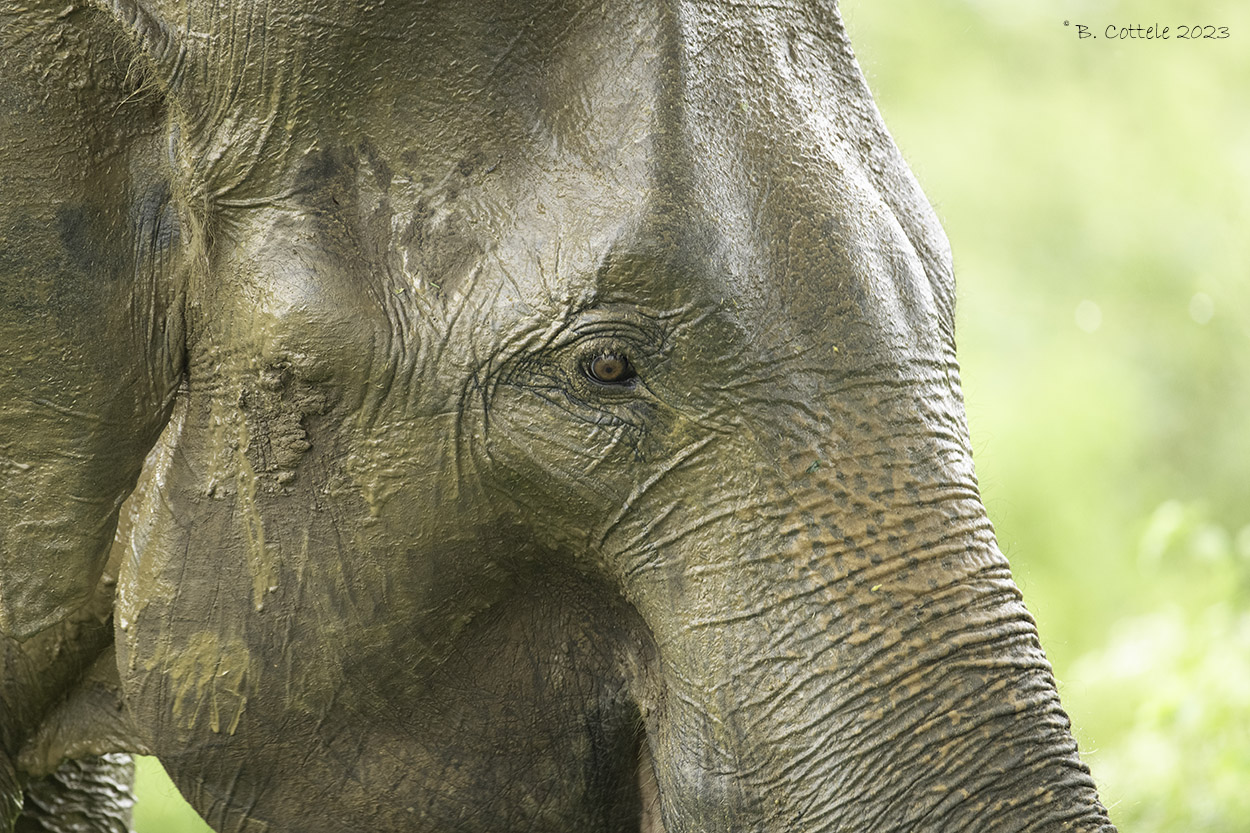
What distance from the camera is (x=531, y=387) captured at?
155 centimetres

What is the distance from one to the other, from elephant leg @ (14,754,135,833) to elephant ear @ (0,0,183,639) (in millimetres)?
867

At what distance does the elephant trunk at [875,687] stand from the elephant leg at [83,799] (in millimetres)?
1379

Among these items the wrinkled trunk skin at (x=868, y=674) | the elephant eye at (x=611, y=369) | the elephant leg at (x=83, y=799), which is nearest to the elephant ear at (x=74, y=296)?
the elephant eye at (x=611, y=369)

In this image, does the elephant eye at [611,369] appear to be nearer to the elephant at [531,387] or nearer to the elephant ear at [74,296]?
the elephant at [531,387]

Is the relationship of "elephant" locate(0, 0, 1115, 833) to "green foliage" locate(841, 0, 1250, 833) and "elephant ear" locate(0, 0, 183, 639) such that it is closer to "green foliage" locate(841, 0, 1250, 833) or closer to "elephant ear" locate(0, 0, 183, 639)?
"elephant ear" locate(0, 0, 183, 639)

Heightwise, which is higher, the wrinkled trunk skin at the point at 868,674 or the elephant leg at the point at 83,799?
the wrinkled trunk skin at the point at 868,674

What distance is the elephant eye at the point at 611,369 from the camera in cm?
151

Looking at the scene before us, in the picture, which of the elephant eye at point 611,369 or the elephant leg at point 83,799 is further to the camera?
the elephant leg at point 83,799

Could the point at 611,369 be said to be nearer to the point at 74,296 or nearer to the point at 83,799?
the point at 74,296

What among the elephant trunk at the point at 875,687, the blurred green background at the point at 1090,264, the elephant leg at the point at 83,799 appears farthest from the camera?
the blurred green background at the point at 1090,264

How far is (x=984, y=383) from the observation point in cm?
607

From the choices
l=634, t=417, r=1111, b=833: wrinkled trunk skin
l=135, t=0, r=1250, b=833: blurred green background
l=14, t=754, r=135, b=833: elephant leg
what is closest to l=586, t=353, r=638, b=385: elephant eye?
l=634, t=417, r=1111, b=833: wrinkled trunk skin

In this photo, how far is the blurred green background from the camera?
5.65 meters

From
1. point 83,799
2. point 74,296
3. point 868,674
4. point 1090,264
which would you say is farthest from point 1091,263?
point 74,296
